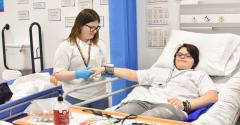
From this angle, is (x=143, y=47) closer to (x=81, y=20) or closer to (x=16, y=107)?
(x=81, y=20)

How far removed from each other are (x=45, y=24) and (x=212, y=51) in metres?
2.59

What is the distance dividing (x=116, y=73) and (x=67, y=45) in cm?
51

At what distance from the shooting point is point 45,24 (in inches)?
191

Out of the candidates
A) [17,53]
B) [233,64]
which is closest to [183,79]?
[233,64]

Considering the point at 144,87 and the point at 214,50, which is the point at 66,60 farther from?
the point at 214,50

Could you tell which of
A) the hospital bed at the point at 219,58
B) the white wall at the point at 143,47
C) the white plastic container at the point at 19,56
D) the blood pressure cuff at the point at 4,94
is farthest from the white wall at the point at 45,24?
the blood pressure cuff at the point at 4,94

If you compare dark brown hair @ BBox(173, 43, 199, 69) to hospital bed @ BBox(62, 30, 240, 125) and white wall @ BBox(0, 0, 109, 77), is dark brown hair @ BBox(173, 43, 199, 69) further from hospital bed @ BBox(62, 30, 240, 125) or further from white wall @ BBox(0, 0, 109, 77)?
white wall @ BBox(0, 0, 109, 77)

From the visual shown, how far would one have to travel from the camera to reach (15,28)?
520cm

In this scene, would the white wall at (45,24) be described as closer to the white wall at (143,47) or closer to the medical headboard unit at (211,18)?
the white wall at (143,47)

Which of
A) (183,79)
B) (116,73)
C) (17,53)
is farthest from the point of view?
(17,53)

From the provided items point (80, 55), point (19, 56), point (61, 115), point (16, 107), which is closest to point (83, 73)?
point (80, 55)

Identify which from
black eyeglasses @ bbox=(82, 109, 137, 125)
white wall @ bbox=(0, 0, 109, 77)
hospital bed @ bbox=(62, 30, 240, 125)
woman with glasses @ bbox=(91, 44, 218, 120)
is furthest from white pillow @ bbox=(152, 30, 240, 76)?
white wall @ bbox=(0, 0, 109, 77)

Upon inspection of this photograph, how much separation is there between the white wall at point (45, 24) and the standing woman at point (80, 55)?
1.15 metres

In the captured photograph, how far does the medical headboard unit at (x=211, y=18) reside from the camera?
3.23m
